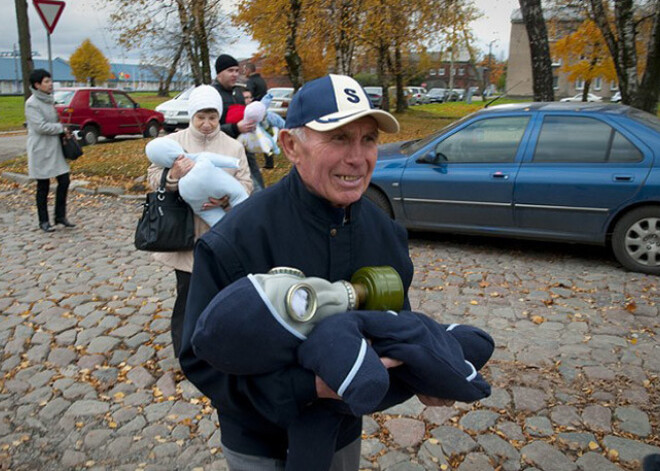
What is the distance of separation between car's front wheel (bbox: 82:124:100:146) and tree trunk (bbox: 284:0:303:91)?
6685 mm

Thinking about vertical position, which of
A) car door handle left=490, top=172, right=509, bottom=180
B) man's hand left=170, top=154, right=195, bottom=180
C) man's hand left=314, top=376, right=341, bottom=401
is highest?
man's hand left=170, top=154, right=195, bottom=180

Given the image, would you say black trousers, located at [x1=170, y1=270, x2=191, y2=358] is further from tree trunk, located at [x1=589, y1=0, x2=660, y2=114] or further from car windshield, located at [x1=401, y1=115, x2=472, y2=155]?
tree trunk, located at [x1=589, y1=0, x2=660, y2=114]

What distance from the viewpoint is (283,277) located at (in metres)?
1.45

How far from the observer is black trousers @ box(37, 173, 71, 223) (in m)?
8.52

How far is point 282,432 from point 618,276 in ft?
19.3

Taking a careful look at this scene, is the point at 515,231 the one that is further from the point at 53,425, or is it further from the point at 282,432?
the point at 282,432

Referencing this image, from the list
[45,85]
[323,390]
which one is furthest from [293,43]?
[323,390]

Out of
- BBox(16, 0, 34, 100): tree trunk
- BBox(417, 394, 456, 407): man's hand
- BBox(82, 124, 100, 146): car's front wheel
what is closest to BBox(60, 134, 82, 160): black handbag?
BBox(417, 394, 456, 407): man's hand

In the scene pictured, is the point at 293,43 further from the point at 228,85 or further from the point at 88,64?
the point at 88,64

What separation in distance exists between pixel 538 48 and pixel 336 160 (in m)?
12.5

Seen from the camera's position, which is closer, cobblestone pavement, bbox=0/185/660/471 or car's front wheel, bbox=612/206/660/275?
cobblestone pavement, bbox=0/185/660/471

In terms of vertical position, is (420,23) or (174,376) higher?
(420,23)

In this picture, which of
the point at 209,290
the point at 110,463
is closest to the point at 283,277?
the point at 209,290

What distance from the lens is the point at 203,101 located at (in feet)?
Result: 13.4
